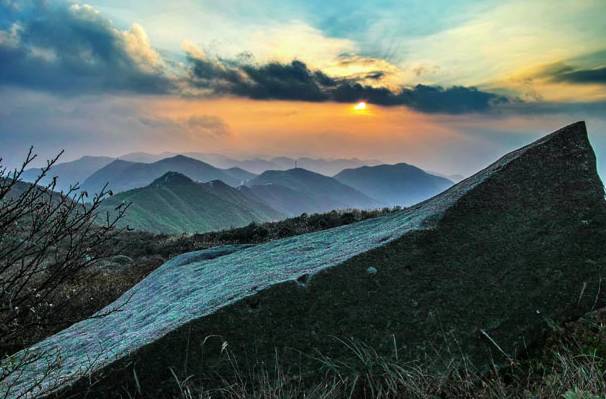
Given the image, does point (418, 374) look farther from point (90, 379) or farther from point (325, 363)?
point (90, 379)

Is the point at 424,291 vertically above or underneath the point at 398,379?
above

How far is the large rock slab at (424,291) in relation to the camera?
5270mm

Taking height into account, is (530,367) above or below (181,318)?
below

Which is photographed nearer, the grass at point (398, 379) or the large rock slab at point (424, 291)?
the grass at point (398, 379)

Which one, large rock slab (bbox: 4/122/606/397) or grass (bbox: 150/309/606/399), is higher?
large rock slab (bbox: 4/122/606/397)

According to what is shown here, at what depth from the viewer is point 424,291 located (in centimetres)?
581

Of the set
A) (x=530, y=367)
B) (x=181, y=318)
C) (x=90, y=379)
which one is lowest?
(x=530, y=367)

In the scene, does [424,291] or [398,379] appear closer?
[398,379]

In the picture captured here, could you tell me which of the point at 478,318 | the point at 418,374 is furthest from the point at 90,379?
the point at 478,318

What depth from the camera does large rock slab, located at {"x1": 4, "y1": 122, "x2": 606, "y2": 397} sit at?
17.3ft

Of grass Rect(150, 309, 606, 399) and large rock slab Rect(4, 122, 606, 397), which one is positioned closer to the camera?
grass Rect(150, 309, 606, 399)

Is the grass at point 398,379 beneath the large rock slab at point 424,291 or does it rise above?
beneath

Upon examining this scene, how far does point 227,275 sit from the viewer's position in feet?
25.8

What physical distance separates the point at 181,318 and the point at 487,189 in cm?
428
